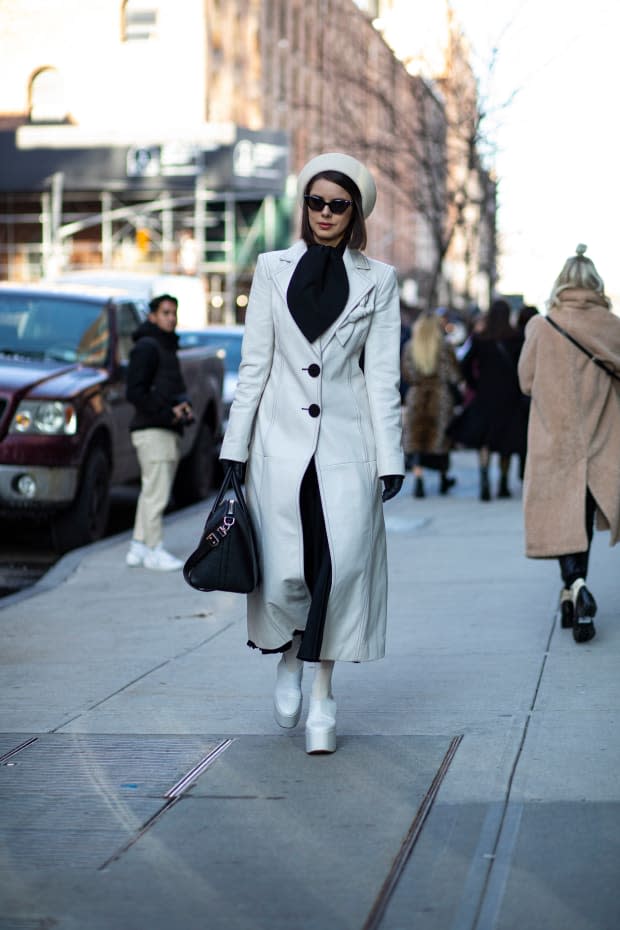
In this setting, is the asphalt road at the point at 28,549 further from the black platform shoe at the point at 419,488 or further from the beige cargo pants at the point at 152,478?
the black platform shoe at the point at 419,488

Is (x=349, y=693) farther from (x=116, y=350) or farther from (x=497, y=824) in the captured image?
(x=116, y=350)

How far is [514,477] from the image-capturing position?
17.6 m

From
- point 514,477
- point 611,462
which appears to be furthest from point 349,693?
point 514,477

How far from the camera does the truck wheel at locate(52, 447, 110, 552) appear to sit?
36.4 feet

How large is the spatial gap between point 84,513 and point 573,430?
463cm

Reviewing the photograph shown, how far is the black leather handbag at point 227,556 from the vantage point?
5.12 m

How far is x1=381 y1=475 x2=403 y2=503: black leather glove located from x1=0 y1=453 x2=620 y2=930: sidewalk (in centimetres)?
86

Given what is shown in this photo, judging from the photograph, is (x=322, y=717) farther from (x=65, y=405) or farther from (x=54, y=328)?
(x=54, y=328)

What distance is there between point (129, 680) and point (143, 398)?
360cm

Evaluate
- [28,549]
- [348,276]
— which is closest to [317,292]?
[348,276]

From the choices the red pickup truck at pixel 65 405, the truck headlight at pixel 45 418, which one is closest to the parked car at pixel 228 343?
the red pickup truck at pixel 65 405

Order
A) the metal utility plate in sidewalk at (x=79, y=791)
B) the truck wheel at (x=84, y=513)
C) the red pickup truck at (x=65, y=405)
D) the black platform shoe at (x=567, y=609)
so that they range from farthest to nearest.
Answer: the truck wheel at (x=84, y=513) → the red pickup truck at (x=65, y=405) → the black platform shoe at (x=567, y=609) → the metal utility plate in sidewalk at (x=79, y=791)

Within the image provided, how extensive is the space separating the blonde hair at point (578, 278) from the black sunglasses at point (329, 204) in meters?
2.61

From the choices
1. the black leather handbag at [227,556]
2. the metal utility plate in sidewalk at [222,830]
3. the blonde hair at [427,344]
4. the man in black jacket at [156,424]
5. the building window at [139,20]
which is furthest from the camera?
the building window at [139,20]
